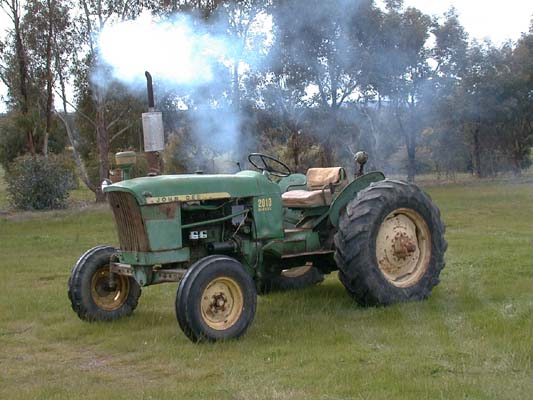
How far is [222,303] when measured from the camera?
6.07 metres

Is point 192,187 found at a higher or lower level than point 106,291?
higher

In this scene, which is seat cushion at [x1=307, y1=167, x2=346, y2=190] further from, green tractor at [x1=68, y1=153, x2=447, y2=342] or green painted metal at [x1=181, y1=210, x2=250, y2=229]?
green painted metal at [x1=181, y1=210, x2=250, y2=229]

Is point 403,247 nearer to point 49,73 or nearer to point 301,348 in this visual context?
point 301,348

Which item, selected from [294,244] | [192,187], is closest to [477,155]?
[294,244]

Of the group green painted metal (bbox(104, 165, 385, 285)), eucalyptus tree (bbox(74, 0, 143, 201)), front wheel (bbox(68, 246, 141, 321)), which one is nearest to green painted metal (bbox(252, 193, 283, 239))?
green painted metal (bbox(104, 165, 385, 285))

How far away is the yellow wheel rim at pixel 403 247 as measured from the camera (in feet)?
23.4

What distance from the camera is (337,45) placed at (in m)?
17.3

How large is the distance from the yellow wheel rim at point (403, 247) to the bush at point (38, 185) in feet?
60.6

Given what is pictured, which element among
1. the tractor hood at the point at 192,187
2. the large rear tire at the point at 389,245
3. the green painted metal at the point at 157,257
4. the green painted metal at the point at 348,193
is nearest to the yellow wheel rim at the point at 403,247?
the large rear tire at the point at 389,245

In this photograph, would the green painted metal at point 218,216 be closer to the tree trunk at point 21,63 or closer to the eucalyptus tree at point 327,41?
the eucalyptus tree at point 327,41

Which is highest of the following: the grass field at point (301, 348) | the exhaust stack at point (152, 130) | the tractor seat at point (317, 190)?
the exhaust stack at point (152, 130)

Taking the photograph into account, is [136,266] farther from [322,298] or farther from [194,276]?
[322,298]

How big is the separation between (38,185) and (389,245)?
61.3 ft

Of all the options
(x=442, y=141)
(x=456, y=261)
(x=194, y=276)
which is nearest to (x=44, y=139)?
(x=442, y=141)
